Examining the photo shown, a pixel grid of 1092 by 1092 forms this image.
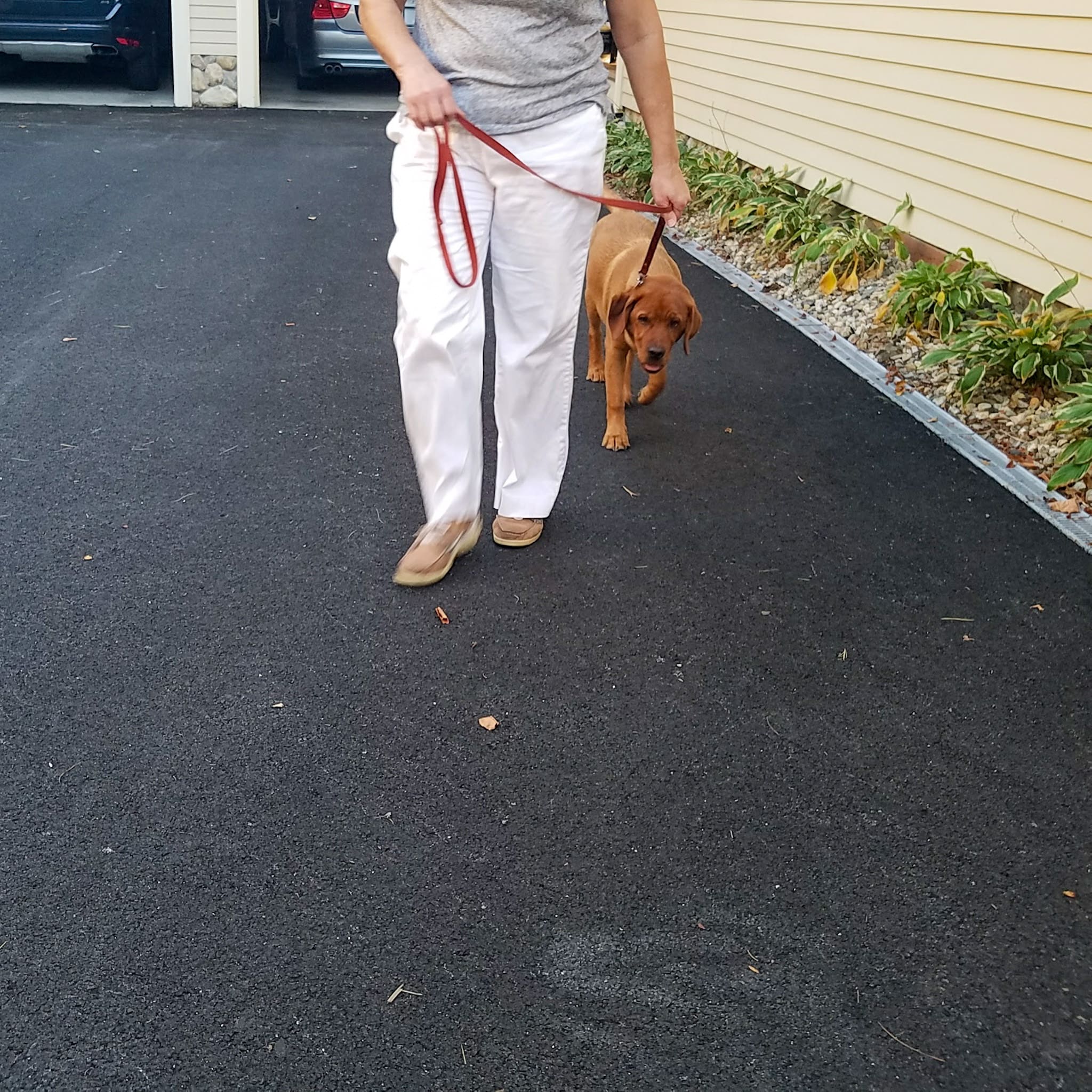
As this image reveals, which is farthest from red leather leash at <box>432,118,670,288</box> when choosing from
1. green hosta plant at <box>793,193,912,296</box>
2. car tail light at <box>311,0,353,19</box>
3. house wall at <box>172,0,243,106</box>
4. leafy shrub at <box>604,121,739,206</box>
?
car tail light at <box>311,0,353,19</box>

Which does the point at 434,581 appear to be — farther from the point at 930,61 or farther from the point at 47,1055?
the point at 930,61

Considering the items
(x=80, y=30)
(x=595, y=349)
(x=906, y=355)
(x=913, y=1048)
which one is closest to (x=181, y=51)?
(x=80, y=30)

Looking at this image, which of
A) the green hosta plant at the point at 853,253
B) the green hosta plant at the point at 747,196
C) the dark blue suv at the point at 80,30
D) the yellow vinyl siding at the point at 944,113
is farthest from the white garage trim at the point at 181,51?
the green hosta plant at the point at 853,253

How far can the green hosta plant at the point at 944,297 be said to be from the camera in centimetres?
557

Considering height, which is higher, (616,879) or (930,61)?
(930,61)

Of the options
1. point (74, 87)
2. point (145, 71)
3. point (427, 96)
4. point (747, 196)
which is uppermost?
point (427, 96)

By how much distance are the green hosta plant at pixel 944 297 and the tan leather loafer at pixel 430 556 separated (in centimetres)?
330

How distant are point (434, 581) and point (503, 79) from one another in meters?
1.40

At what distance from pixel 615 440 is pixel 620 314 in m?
0.54

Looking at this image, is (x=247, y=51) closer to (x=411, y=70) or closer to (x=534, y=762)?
(x=411, y=70)

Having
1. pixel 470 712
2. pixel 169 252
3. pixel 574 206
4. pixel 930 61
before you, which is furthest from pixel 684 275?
pixel 470 712

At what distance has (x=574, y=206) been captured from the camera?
296 cm

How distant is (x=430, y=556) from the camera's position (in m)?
3.31

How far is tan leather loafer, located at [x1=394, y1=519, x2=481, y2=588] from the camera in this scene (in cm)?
330
